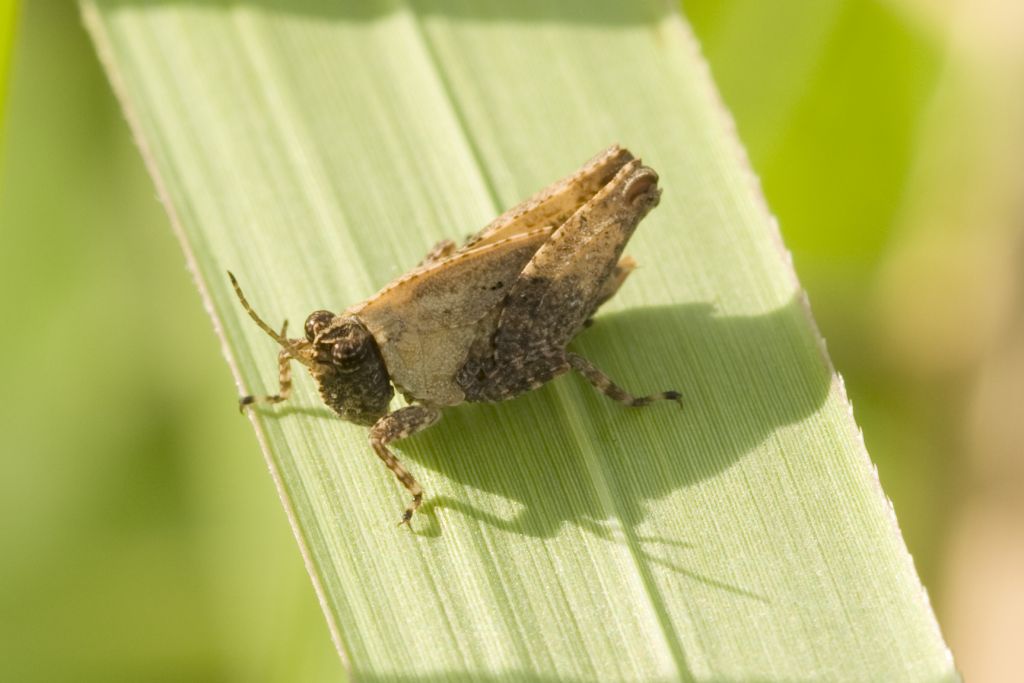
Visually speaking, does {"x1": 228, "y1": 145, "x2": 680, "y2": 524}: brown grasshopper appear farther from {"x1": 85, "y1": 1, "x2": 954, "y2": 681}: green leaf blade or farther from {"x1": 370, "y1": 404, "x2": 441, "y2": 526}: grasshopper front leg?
{"x1": 85, "y1": 1, "x2": 954, "y2": 681}: green leaf blade

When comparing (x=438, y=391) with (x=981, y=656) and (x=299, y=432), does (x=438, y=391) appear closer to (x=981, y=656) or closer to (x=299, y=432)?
(x=299, y=432)

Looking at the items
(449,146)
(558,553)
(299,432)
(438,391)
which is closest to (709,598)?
(558,553)

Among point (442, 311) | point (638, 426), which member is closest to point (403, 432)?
point (442, 311)

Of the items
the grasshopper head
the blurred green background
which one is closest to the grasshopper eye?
the grasshopper head

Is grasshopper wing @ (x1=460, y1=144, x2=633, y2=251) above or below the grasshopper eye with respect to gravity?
above

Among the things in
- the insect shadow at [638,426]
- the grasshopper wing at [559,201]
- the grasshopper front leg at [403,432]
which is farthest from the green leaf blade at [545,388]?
the grasshopper wing at [559,201]

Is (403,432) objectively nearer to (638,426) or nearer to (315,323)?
(315,323)

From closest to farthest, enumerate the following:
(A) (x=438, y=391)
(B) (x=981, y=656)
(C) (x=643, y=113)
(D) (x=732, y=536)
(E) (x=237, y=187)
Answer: (D) (x=732, y=536)
(A) (x=438, y=391)
(E) (x=237, y=187)
(C) (x=643, y=113)
(B) (x=981, y=656)
